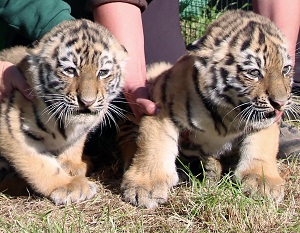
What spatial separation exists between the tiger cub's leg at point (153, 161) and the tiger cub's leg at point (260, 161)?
27 centimetres

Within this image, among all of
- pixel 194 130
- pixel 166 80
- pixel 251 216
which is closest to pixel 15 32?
pixel 166 80

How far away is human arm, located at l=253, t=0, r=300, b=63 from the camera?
9.92ft

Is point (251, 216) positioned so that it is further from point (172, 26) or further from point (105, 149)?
point (172, 26)

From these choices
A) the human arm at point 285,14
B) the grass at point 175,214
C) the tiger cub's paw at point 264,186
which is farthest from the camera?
the human arm at point 285,14

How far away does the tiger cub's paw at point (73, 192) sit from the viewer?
249 cm

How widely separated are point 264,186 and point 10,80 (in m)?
1.08

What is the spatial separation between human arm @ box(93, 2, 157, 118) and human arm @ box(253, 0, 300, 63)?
0.66 meters

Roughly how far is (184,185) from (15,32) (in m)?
1.21

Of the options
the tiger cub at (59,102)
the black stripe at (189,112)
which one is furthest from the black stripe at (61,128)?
the black stripe at (189,112)

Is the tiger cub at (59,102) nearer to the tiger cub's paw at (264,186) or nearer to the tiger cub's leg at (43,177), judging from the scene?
the tiger cub's leg at (43,177)

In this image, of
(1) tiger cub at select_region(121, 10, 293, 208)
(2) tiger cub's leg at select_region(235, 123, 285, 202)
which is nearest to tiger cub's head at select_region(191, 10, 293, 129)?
(1) tiger cub at select_region(121, 10, 293, 208)

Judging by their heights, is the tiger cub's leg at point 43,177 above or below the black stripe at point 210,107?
below

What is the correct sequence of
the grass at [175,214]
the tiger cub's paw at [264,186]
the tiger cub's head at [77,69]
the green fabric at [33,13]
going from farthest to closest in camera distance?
1. the green fabric at [33,13]
2. the tiger cub's paw at [264,186]
3. the tiger cub's head at [77,69]
4. the grass at [175,214]

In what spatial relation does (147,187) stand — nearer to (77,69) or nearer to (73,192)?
(73,192)
